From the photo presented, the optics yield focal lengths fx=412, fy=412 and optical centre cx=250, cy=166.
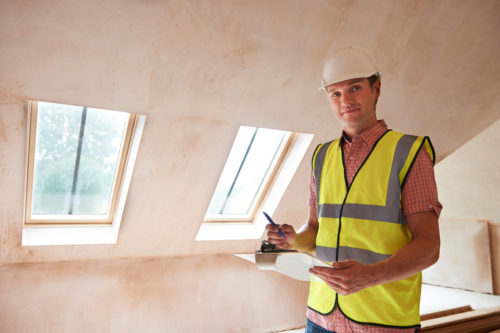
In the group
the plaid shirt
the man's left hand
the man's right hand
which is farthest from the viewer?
the man's right hand

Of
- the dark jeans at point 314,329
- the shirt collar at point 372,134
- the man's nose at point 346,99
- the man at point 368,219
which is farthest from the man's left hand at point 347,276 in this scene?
the man's nose at point 346,99

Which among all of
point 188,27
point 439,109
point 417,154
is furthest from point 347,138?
point 439,109

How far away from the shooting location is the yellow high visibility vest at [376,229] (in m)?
1.19

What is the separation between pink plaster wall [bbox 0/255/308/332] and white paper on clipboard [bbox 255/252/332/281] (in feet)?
8.90

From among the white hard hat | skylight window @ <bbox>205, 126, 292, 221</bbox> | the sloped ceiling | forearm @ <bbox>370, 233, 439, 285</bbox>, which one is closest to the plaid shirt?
forearm @ <bbox>370, 233, 439, 285</bbox>

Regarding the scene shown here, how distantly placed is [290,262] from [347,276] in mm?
171

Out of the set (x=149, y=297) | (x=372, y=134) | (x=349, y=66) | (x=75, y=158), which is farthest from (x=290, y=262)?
(x=149, y=297)

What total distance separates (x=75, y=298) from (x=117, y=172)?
3.56 ft

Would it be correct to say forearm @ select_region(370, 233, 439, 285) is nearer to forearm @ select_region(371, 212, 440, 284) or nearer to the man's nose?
forearm @ select_region(371, 212, 440, 284)

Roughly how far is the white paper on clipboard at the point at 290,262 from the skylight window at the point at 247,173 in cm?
265

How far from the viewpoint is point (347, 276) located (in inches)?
39.5

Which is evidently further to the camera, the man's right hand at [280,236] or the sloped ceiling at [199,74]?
the sloped ceiling at [199,74]

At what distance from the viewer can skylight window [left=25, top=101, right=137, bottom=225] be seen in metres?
3.04

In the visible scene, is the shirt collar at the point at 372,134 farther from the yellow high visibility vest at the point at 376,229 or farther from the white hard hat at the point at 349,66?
the white hard hat at the point at 349,66
